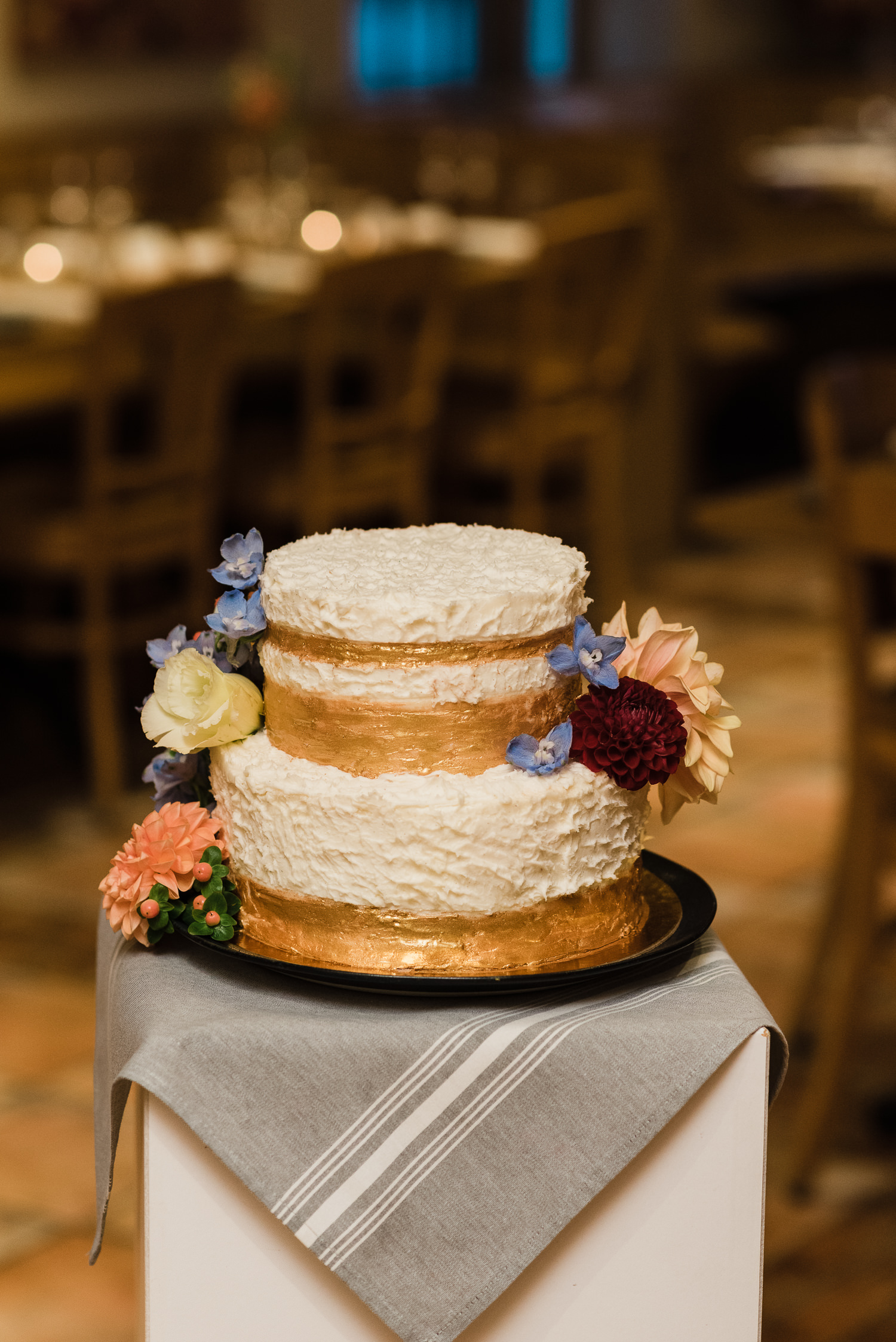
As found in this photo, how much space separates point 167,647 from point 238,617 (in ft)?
0.24

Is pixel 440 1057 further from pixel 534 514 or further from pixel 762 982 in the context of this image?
pixel 534 514

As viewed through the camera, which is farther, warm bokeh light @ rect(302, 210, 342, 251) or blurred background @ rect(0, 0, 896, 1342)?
warm bokeh light @ rect(302, 210, 342, 251)

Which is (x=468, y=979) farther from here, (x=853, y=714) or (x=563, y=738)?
(x=853, y=714)

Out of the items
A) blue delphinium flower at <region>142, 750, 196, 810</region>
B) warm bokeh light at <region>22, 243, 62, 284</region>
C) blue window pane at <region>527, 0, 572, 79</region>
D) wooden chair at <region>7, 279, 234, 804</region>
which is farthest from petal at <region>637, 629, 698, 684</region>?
blue window pane at <region>527, 0, 572, 79</region>

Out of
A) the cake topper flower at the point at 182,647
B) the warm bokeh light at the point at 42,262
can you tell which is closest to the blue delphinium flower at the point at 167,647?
the cake topper flower at the point at 182,647

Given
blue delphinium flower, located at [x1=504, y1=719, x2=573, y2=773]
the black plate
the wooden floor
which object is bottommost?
the wooden floor

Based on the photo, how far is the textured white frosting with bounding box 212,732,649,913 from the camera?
1179mm

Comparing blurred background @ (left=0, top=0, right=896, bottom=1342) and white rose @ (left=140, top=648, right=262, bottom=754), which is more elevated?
white rose @ (left=140, top=648, right=262, bottom=754)

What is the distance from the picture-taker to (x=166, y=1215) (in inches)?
46.8

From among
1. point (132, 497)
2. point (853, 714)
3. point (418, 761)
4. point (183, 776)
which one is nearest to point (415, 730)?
point (418, 761)

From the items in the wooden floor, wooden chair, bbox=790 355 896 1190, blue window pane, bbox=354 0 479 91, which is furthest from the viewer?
blue window pane, bbox=354 0 479 91

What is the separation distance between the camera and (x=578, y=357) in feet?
17.2

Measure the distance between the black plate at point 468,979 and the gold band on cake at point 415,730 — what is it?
0.14m

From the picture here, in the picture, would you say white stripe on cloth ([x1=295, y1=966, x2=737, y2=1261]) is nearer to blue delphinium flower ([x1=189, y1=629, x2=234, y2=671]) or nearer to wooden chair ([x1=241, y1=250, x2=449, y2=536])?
blue delphinium flower ([x1=189, y1=629, x2=234, y2=671])
